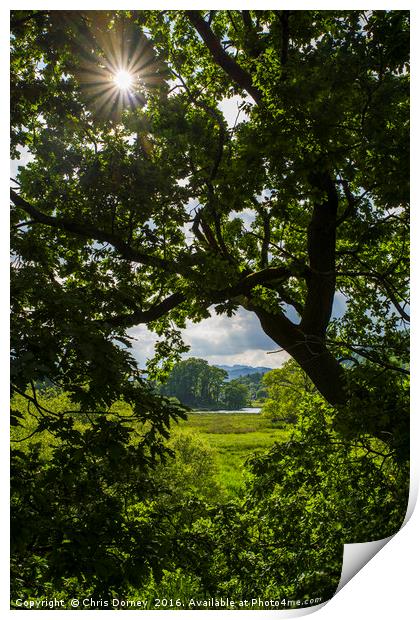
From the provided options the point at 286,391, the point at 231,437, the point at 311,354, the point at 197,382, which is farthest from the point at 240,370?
the point at 286,391

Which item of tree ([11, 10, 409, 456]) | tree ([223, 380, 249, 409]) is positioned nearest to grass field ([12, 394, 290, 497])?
tree ([223, 380, 249, 409])

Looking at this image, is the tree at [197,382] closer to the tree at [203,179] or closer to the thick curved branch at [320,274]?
the tree at [203,179]

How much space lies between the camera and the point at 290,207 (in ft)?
13.9

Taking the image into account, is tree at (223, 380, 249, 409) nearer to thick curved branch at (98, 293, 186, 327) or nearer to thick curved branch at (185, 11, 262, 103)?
thick curved branch at (98, 293, 186, 327)

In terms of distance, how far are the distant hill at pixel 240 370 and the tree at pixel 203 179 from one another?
369mm

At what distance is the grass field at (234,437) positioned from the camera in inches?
178

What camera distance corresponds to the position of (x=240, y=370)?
4102 mm

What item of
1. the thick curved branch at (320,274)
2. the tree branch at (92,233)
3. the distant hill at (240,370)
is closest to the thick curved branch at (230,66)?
the thick curved branch at (320,274)

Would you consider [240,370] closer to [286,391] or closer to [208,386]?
[208,386]

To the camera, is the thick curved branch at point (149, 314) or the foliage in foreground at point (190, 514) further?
the thick curved branch at point (149, 314)

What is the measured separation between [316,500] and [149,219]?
118 inches

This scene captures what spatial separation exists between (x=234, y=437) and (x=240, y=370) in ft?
3.30
